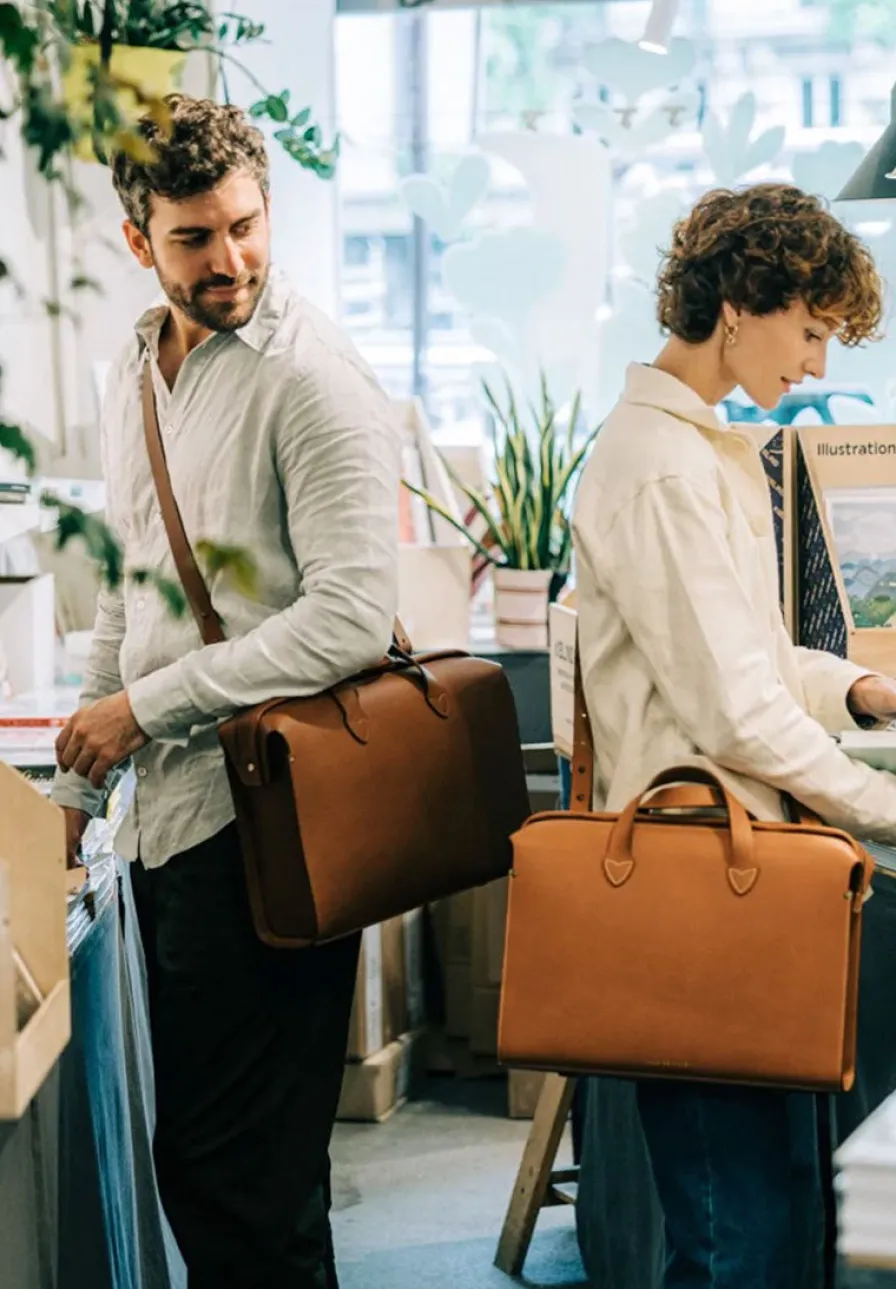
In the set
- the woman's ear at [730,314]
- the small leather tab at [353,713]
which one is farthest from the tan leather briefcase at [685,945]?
the woman's ear at [730,314]

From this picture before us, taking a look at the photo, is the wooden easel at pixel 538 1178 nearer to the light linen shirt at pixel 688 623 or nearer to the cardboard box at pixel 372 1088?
the cardboard box at pixel 372 1088

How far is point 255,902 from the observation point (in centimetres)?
180

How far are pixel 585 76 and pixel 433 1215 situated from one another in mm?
2370

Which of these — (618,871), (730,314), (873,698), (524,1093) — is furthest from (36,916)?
(524,1093)

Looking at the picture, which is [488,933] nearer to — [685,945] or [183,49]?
[183,49]

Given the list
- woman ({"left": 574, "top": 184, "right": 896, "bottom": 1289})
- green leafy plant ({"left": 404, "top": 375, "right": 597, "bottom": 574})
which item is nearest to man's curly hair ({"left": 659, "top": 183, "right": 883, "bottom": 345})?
woman ({"left": 574, "top": 184, "right": 896, "bottom": 1289})

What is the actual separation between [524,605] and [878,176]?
1.26m

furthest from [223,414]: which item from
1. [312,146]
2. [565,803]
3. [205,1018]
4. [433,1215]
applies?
[312,146]

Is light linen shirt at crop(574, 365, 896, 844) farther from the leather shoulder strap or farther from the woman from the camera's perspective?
the leather shoulder strap

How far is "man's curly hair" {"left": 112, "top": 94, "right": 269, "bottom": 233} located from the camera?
1789 mm

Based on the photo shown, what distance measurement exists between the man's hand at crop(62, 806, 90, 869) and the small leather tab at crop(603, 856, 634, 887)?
64 cm

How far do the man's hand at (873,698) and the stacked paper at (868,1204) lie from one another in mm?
1048

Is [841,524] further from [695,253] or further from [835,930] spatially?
[835,930]

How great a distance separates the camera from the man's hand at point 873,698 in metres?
1.98
